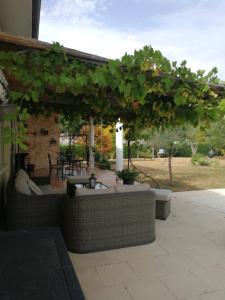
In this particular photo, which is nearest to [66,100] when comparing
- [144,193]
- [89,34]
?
[144,193]

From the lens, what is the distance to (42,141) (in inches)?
549

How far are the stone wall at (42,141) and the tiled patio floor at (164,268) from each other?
370 inches

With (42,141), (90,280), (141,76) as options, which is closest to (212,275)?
(90,280)

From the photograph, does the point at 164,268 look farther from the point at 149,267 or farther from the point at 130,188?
the point at 130,188

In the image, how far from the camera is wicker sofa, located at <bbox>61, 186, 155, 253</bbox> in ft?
13.5

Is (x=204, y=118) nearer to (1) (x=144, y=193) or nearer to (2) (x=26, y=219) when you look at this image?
(1) (x=144, y=193)

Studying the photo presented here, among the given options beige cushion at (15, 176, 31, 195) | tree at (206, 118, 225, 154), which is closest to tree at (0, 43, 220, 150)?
beige cushion at (15, 176, 31, 195)

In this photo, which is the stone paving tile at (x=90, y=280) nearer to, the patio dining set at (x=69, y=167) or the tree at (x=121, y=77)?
the tree at (x=121, y=77)

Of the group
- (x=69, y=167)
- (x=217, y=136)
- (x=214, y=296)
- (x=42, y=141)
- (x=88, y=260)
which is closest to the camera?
(x=214, y=296)

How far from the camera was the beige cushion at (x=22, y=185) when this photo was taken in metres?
4.55

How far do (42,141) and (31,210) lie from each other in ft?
32.1

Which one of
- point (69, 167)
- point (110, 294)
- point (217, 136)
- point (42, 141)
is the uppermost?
point (217, 136)

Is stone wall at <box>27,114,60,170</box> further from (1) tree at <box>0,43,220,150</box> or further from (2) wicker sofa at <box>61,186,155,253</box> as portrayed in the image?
(1) tree at <box>0,43,220,150</box>

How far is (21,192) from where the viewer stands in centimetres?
449
